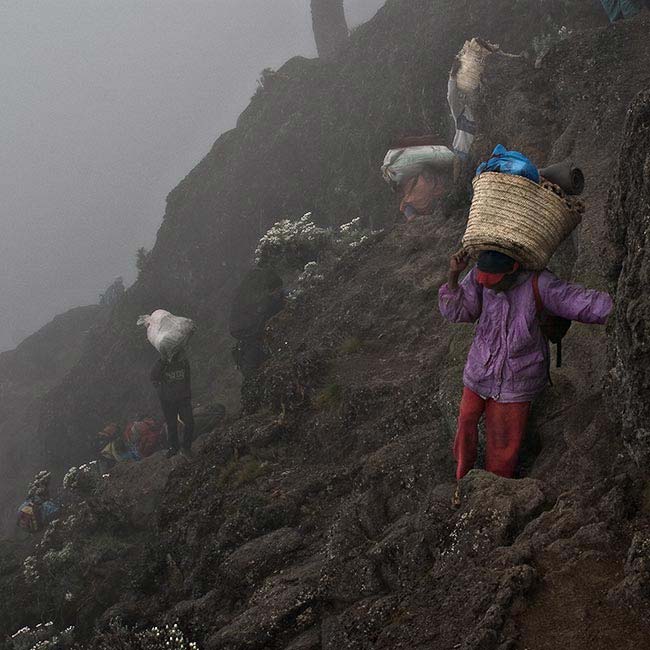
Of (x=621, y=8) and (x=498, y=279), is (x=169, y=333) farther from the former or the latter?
(x=498, y=279)

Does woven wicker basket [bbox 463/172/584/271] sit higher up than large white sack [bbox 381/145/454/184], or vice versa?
large white sack [bbox 381/145/454/184]

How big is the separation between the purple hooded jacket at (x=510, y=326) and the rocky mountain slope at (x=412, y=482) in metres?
0.38

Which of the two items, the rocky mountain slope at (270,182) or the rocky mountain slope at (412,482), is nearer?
the rocky mountain slope at (412,482)

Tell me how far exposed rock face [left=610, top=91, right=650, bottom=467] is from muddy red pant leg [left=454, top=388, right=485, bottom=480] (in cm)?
103

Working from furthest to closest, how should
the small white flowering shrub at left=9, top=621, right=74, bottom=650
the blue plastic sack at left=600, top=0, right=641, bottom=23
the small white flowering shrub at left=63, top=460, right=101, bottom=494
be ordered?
the small white flowering shrub at left=63, top=460, right=101, bottom=494, the blue plastic sack at left=600, top=0, right=641, bottom=23, the small white flowering shrub at left=9, top=621, right=74, bottom=650

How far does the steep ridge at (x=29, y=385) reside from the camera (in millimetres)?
27250

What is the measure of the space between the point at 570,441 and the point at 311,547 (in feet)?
8.29

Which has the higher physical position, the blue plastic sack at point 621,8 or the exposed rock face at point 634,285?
the blue plastic sack at point 621,8

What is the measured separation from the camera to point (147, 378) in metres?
24.3

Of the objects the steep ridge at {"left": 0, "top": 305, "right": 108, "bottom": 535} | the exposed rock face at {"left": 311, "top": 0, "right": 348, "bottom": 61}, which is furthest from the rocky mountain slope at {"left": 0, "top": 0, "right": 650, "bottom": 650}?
the steep ridge at {"left": 0, "top": 305, "right": 108, "bottom": 535}

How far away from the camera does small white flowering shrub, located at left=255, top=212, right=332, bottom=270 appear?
15422 millimetres

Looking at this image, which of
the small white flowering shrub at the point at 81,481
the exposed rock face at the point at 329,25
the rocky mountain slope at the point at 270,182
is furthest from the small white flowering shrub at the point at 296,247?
the exposed rock face at the point at 329,25

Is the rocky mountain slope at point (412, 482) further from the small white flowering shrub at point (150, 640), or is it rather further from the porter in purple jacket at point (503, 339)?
the porter in purple jacket at point (503, 339)

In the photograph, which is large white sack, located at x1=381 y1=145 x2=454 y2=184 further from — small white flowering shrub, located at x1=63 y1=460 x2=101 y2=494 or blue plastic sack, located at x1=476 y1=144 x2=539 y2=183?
small white flowering shrub, located at x1=63 y1=460 x2=101 y2=494
